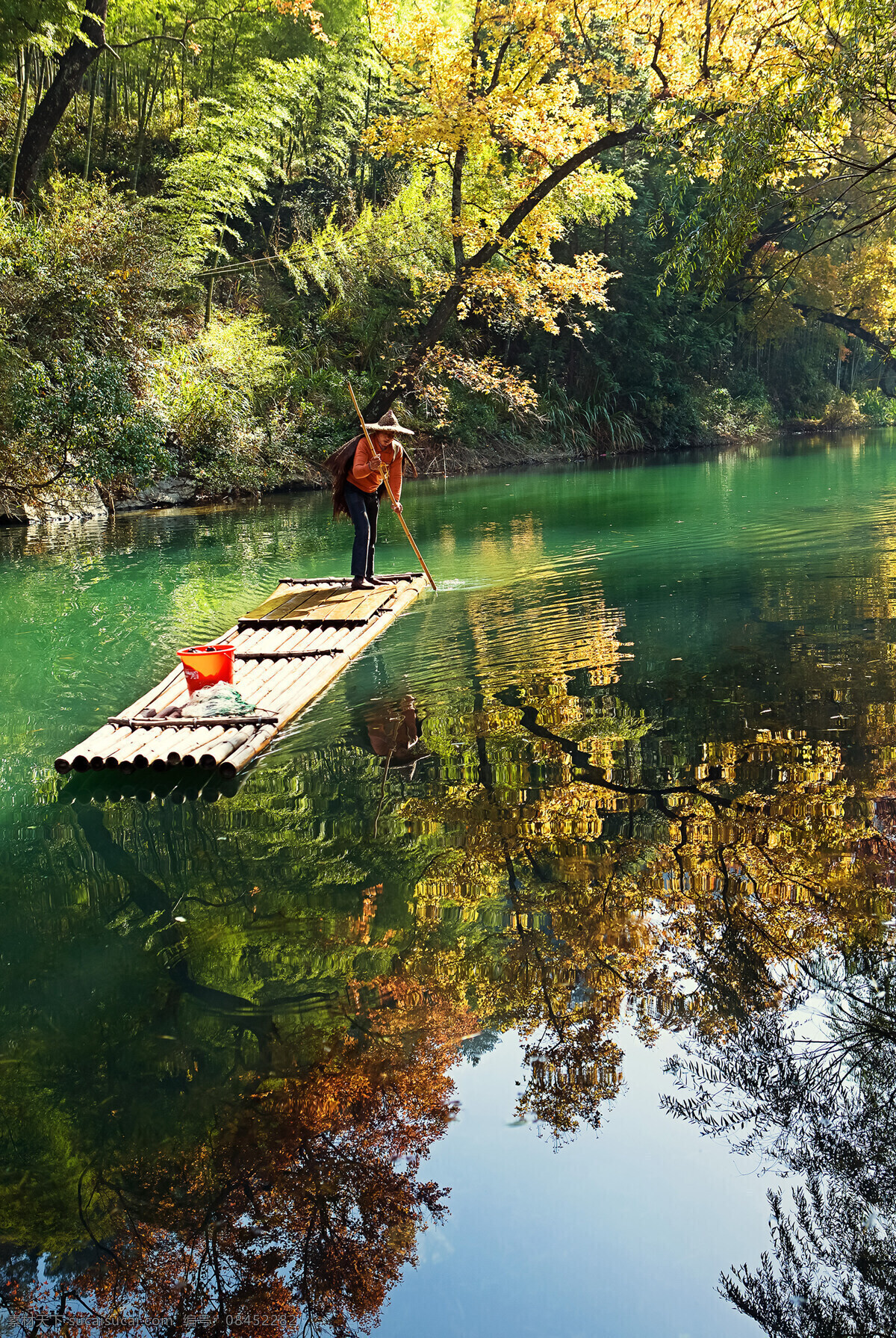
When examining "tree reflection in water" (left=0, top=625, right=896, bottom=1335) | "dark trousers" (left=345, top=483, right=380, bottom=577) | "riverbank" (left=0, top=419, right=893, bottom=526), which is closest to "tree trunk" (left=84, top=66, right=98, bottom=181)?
"riverbank" (left=0, top=419, right=893, bottom=526)

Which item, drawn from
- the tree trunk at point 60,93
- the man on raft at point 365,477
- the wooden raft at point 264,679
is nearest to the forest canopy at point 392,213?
the tree trunk at point 60,93

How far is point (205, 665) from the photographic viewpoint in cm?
630

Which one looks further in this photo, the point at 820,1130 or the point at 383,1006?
the point at 383,1006

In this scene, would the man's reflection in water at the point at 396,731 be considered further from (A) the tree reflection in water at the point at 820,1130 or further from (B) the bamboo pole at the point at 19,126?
(B) the bamboo pole at the point at 19,126

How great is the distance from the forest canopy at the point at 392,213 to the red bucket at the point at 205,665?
18.4ft

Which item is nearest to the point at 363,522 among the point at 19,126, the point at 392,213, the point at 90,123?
the point at 19,126

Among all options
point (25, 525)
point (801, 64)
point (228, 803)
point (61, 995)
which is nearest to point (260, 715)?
point (228, 803)

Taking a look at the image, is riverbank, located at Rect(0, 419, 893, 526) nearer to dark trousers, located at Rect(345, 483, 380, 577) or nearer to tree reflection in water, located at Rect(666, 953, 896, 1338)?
dark trousers, located at Rect(345, 483, 380, 577)

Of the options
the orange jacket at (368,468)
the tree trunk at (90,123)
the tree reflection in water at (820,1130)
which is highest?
the tree trunk at (90,123)

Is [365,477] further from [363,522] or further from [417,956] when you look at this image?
[417,956]

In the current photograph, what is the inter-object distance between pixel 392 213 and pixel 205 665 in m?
22.2

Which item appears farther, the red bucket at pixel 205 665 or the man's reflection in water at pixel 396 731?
the red bucket at pixel 205 665

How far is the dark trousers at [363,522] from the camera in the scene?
9.45m

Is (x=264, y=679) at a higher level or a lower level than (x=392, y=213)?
lower
